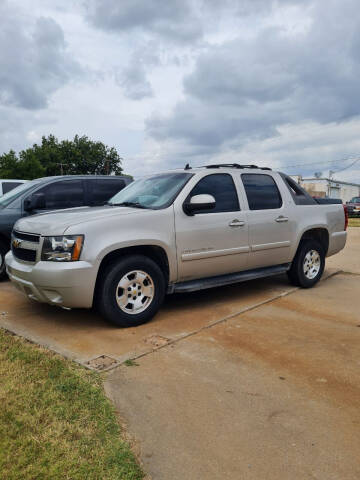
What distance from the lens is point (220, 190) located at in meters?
5.02

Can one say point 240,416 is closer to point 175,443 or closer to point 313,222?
point 175,443

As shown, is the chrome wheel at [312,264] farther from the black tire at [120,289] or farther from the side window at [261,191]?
the black tire at [120,289]

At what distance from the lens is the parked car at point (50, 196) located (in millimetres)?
6484

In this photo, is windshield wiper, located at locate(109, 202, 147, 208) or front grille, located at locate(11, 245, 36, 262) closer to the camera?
front grille, located at locate(11, 245, 36, 262)

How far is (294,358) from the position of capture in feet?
11.5

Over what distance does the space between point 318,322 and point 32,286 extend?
122 inches

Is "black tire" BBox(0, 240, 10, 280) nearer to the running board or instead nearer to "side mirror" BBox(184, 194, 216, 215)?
the running board

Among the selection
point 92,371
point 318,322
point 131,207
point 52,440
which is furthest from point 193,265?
point 52,440

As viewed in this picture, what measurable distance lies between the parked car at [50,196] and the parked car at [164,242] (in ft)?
6.28

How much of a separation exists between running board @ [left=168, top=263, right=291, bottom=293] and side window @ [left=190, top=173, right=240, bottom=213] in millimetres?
831

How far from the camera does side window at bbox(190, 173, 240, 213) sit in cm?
484

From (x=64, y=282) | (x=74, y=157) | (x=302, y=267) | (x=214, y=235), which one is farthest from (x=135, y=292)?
(x=74, y=157)

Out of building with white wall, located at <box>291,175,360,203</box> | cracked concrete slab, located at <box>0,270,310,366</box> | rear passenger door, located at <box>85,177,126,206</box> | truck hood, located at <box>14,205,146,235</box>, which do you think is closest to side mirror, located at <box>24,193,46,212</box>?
rear passenger door, located at <box>85,177,126,206</box>

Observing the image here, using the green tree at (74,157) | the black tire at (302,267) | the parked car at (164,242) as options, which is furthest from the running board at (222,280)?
the green tree at (74,157)
